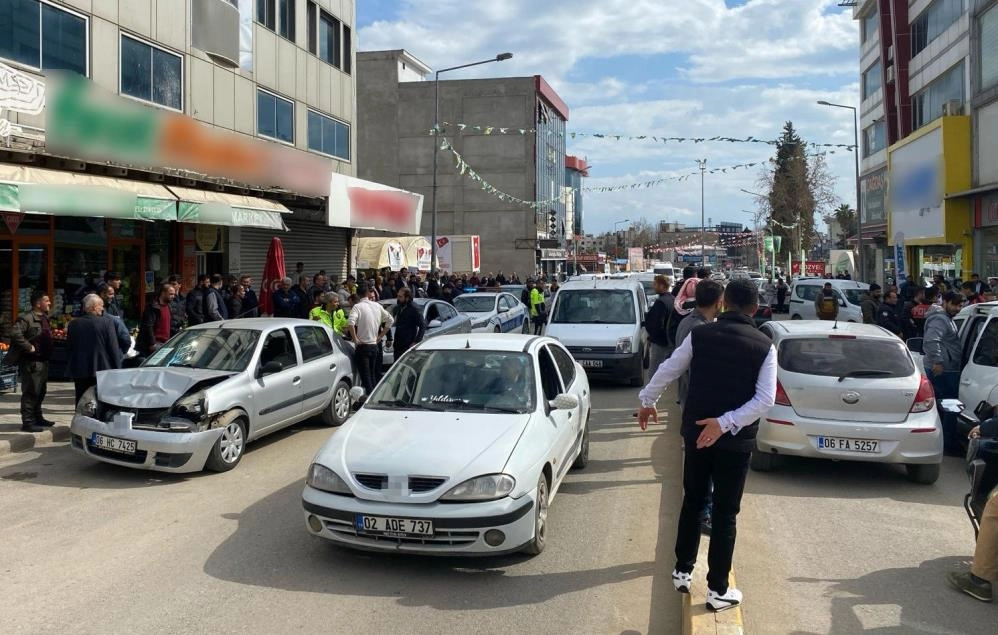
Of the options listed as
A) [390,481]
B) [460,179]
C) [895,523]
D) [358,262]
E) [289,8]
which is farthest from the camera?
[460,179]

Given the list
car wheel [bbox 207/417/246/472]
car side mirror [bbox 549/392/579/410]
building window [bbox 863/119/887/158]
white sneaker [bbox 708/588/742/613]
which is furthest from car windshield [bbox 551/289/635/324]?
building window [bbox 863/119/887/158]

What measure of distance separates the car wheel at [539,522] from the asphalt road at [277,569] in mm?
85

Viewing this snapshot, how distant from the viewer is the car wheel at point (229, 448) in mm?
7746

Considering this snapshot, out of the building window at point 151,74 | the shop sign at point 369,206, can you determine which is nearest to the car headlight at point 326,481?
the building window at point 151,74

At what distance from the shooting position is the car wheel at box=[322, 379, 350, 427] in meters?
10.3

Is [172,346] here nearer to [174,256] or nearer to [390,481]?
[390,481]

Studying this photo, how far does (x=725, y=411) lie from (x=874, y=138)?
147 feet

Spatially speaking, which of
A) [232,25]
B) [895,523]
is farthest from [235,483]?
[232,25]

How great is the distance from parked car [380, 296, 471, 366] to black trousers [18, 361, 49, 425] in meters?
5.70

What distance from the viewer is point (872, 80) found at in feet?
142

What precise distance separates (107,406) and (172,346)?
130cm

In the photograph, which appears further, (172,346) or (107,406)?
(172,346)

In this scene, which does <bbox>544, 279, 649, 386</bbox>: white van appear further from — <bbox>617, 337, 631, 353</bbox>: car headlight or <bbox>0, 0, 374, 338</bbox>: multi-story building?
<bbox>0, 0, 374, 338</bbox>: multi-story building

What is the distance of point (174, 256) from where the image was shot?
56.4 feet
